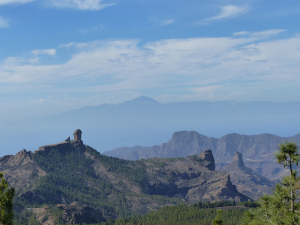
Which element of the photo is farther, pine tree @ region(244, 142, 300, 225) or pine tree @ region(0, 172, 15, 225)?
pine tree @ region(0, 172, 15, 225)

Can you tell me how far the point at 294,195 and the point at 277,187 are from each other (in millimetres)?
3299

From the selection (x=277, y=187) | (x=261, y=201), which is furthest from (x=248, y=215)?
(x=277, y=187)

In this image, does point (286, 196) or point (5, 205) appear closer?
point (286, 196)

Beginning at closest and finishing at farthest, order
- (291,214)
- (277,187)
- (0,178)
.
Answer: (291,214) → (277,187) → (0,178)

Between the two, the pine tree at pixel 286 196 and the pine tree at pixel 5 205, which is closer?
the pine tree at pixel 286 196

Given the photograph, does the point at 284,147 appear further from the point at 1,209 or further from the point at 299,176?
the point at 1,209

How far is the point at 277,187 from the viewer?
5159cm

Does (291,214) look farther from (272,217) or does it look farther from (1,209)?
(1,209)

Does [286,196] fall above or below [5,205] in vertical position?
above

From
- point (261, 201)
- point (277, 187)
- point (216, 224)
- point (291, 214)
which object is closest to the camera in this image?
point (291, 214)

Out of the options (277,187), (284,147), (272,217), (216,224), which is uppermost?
(284,147)

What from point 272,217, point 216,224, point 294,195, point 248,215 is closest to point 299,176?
point 294,195

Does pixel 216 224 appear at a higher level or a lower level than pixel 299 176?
lower

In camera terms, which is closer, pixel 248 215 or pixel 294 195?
pixel 294 195
